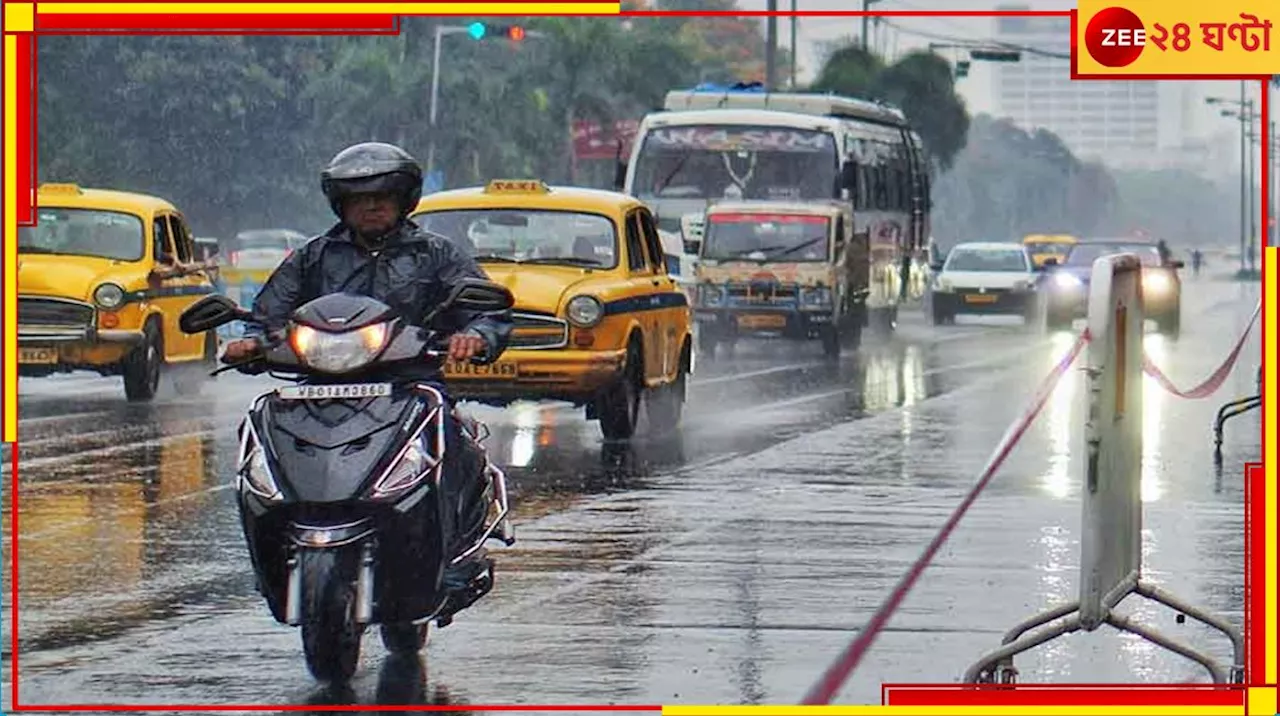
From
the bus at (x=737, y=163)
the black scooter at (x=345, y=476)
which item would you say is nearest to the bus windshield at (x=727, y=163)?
the bus at (x=737, y=163)

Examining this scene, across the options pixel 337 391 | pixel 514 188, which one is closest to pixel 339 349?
pixel 337 391

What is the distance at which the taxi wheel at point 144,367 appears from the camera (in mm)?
24641

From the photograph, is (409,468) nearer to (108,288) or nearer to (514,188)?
(514,188)

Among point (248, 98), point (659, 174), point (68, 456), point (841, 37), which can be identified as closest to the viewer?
point (68, 456)

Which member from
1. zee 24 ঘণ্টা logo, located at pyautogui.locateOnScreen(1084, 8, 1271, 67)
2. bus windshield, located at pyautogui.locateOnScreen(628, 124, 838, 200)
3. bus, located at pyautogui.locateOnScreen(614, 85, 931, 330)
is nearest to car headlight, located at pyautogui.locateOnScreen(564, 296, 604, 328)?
zee 24 ঘণ্টা logo, located at pyautogui.locateOnScreen(1084, 8, 1271, 67)

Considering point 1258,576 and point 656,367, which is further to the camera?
point 656,367

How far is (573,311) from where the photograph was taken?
20.0 m

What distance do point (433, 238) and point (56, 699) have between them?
5.90 feet

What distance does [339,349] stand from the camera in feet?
28.7

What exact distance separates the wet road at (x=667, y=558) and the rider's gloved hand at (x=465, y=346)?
0.95 m

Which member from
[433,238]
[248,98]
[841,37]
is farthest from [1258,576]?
[841,37]

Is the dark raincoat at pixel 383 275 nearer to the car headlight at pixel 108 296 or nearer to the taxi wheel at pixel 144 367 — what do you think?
the car headlight at pixel 108 296

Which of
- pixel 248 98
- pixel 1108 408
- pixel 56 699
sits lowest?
pixel 56 699

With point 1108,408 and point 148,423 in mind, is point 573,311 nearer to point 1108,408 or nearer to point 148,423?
point 148,423
